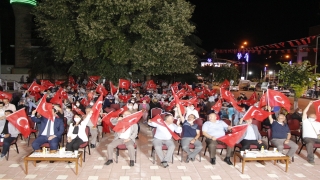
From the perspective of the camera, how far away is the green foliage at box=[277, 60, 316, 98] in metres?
16.2

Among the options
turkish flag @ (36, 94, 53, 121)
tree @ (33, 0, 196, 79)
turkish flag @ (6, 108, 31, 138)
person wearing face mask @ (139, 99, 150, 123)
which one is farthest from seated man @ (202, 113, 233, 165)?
tree @ (33, 0, 196, 79)

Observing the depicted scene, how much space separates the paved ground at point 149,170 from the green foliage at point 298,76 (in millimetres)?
7930

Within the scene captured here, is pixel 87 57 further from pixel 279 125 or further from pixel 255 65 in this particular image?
pixel 255 65

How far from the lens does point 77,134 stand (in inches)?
340

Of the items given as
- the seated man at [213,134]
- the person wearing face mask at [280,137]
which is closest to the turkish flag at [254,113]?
the person wearing face mask at [280,137]

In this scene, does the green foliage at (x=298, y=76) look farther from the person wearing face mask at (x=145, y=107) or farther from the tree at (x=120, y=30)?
the person wearing face mask at (x=145, y=107)

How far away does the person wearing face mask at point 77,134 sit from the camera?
8413 millimetres

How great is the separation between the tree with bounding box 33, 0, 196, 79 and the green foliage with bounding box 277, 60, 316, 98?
680cm

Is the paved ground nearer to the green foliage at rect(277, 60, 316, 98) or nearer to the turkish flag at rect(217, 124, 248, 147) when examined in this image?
the turkish flag at rect(217, 124, 248, 147)

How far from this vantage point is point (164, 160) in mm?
8328

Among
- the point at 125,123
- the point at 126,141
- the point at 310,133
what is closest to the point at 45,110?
the point at 125,123

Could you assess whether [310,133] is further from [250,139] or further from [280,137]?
[250,139]

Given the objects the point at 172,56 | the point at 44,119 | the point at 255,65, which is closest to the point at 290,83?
the point at 172,56

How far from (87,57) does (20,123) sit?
12122 mm
